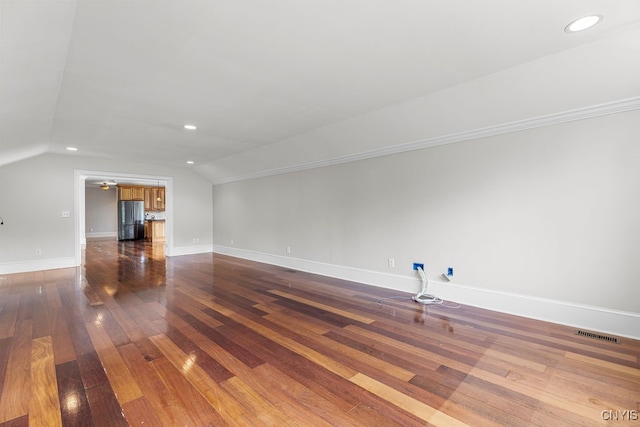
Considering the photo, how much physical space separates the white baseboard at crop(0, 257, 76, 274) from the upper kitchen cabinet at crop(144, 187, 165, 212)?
6.15m

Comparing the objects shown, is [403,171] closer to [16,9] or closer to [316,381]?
[316,381]

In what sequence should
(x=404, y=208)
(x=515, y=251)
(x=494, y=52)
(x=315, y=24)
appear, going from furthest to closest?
(x=404, y=208), (x=515, y=251), (x=494, y=52), (x=315, y=24)

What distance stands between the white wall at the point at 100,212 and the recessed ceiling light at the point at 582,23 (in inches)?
619

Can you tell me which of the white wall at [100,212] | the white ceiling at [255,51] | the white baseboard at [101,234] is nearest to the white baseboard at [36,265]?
the white ceiling at [255,51]

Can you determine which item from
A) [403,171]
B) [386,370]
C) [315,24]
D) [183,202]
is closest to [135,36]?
[315,24]

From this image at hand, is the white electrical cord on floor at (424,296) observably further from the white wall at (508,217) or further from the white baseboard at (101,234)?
the white baseboard at (101,234)

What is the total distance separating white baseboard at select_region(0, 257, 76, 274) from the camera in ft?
17.7

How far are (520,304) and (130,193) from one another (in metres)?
12.9

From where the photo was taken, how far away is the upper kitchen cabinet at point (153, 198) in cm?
1169

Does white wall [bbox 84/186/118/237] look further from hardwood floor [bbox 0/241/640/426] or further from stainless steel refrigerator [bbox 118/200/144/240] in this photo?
hardwood floor [bbox 0/241/640/426]

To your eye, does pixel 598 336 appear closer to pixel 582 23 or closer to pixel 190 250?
pixel 582 23

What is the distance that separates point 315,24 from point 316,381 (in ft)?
7.82

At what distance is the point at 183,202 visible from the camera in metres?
7.71

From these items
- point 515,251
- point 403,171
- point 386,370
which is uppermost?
point 403,171
